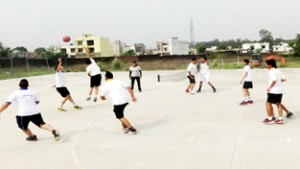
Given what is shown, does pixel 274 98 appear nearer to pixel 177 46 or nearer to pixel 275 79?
pixel 275 79

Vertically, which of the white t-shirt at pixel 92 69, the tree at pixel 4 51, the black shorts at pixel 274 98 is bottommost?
the black shorts at pixel 274 98

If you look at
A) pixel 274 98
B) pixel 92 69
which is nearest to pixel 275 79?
pixel 274 98

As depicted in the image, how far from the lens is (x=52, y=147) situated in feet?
22.8

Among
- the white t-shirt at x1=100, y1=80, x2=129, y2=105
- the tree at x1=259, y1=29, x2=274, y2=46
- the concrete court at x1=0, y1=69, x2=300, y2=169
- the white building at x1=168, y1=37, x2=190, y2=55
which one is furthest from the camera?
the tree at x1=259, y1=29, x2=274, y2=46

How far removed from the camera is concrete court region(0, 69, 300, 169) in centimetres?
577

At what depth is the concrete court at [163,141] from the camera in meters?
5.77

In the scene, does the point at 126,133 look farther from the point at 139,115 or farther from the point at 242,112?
the point at 242,112

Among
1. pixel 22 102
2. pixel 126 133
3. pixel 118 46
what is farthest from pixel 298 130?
pixel 118 46

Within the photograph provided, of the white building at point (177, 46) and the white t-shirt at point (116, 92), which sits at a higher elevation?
the white building at point (177, 46)

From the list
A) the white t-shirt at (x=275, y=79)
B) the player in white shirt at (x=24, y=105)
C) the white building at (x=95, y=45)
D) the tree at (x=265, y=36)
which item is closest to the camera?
the player in white shirt at (x=24, y=105)

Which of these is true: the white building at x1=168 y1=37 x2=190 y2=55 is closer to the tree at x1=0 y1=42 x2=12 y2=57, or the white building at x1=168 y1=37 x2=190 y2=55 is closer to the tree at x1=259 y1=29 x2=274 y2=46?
the tree at x1=0 y1=42 x2=12 y2=57

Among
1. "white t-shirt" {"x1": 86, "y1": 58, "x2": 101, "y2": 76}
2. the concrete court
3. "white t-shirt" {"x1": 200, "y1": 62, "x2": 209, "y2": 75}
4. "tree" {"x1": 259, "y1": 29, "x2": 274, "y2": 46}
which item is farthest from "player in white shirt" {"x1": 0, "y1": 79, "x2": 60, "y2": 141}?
"tree" {"x1": 259, "y1": 29, "x2": 274, "y2": 46}

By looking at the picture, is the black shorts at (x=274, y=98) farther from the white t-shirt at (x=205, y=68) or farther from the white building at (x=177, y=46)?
the white building at (x=177, y=46)

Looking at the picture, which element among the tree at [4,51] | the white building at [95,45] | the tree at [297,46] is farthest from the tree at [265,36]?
the tree at [4,51]
